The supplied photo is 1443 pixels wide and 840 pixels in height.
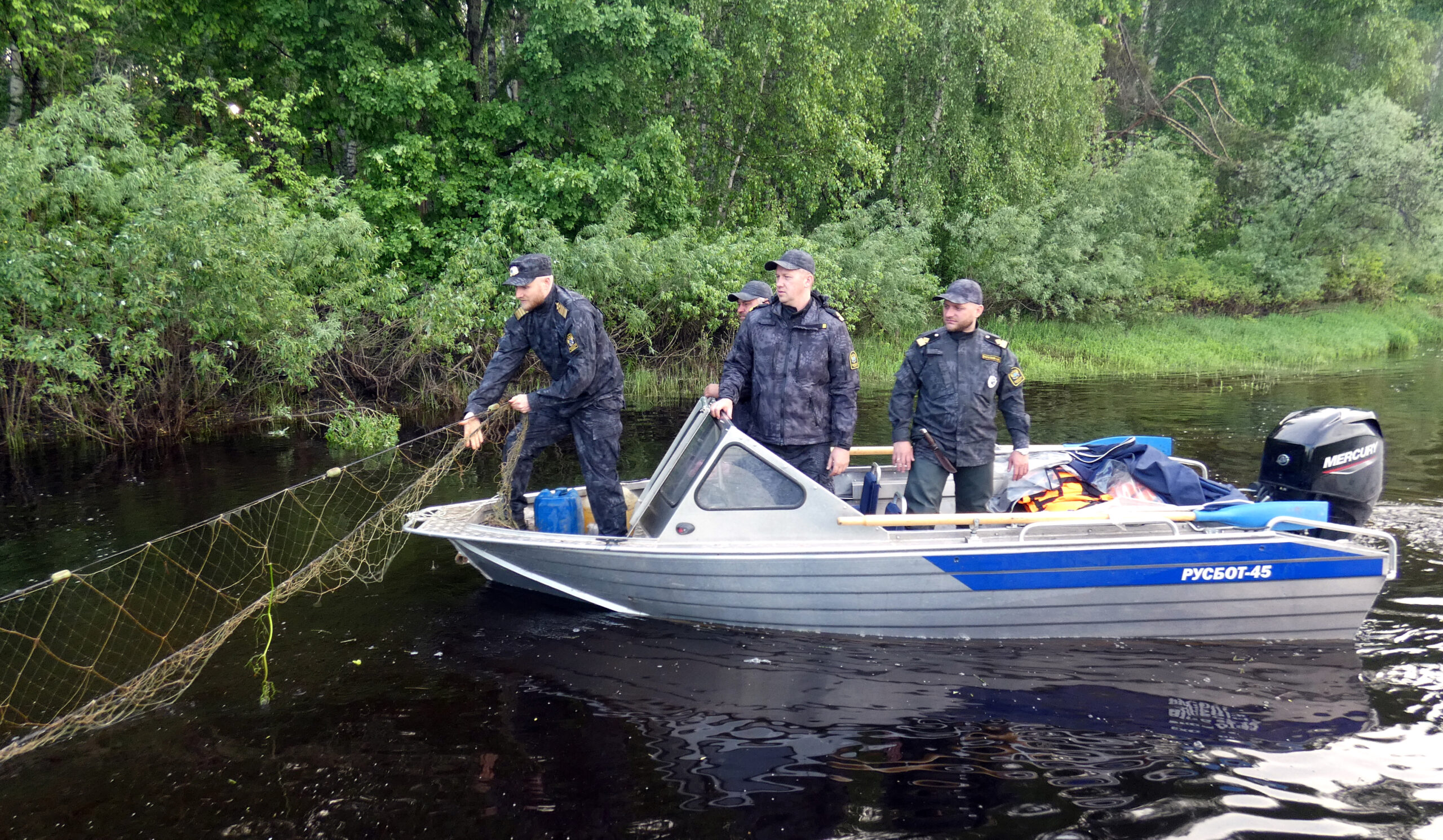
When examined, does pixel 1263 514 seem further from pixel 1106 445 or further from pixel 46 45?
pixel 46 45

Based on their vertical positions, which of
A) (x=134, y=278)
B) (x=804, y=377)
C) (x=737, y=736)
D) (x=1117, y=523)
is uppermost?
(x=134, y=278)

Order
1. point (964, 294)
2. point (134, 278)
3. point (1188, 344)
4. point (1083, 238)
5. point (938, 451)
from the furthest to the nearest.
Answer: point (1083, 238)
point (1188, 344)
point (134, 278)
point (938, 451)
point (964, 294)

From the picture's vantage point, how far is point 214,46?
1708 cm

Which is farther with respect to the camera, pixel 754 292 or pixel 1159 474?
pixel 754 292

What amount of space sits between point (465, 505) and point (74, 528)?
3.67m

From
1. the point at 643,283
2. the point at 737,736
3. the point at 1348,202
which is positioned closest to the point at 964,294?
the point at 737,736

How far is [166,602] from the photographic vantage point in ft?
19.9

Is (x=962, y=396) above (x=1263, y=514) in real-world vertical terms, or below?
above

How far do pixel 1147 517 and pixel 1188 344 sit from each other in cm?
1790

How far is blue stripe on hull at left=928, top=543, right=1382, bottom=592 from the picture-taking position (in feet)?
16.1

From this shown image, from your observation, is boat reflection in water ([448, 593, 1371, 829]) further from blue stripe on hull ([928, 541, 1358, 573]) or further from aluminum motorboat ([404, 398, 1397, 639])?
blue stripe on hull ([928, 541, 1358, 573])

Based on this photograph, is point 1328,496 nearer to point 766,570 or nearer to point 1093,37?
point 766,570

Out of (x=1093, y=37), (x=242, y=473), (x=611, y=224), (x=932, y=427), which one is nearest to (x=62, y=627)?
(x=242, y=473)

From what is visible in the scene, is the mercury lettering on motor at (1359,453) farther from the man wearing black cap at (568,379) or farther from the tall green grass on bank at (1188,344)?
the tall green grass on bank at (1188,344)
